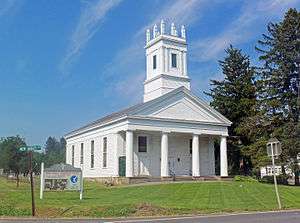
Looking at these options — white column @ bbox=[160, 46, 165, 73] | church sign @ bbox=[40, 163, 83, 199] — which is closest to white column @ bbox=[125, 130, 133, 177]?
white column @ bbox=[160, 46, 165, 73]

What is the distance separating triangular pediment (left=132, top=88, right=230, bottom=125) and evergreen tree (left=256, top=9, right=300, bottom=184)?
4577 millimetres

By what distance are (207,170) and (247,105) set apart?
10.0m

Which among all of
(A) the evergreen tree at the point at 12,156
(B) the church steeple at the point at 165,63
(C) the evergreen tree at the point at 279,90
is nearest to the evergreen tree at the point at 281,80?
(C) the evergreen tree at the point at 279,90

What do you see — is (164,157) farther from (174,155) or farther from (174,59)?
(174,59)

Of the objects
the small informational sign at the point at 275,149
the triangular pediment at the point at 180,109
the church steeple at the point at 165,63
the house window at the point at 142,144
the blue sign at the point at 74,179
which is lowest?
the blue sign at the point at 74,179

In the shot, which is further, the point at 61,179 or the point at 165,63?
the point at 165,63

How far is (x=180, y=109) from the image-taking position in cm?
4459

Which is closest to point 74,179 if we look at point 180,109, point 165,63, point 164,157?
point 164,157

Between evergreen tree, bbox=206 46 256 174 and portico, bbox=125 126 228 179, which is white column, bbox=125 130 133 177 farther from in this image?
evergreen tree, bbox=206 46 256 174

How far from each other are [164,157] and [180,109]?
17.8 ft

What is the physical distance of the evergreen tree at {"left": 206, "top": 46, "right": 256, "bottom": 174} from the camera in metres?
53.5

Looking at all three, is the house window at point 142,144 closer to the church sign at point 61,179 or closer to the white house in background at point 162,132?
the white house in background at point 162,132

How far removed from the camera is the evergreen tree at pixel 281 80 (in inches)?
1754

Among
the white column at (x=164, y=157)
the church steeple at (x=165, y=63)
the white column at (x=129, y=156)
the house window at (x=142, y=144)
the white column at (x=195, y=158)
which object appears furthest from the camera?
the church steeple at (x=165, y=63)
